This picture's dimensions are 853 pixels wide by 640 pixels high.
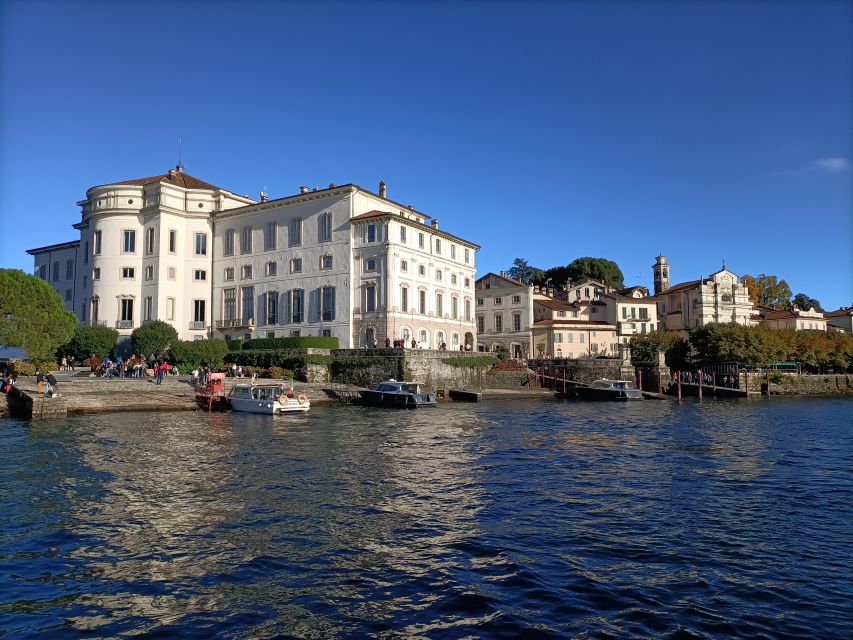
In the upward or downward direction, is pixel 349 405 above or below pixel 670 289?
below

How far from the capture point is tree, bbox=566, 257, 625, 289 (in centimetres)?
10556

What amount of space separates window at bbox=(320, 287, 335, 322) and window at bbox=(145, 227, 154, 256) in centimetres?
1742

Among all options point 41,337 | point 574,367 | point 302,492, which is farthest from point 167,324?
point 302,492

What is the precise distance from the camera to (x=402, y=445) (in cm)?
2362

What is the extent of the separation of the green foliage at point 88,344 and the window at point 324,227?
20.2 metres

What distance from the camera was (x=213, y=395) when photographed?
37.6 m

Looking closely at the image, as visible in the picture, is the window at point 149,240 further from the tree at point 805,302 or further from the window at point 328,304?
the tree at point 805,302

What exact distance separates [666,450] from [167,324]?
44.4 meters

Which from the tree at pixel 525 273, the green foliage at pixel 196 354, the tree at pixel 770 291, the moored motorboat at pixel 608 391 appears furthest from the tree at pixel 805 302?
the green foliage at pixel 196 354

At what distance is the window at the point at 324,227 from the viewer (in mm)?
54656

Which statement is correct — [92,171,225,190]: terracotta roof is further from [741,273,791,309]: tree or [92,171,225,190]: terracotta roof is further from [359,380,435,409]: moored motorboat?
[741,273,791,309]: tree

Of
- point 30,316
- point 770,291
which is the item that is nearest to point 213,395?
point 30,316

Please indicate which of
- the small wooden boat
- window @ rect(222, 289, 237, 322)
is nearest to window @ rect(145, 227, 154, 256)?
window @ rect(222, 289, 237, 322)

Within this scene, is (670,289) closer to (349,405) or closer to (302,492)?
(349,405)
